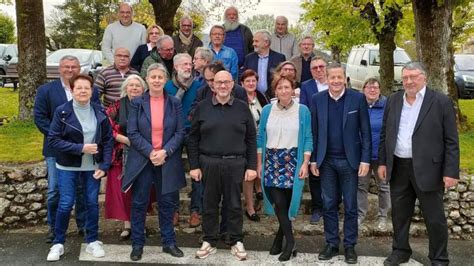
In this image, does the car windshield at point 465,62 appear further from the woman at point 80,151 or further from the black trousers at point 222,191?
the woman at point 80,151

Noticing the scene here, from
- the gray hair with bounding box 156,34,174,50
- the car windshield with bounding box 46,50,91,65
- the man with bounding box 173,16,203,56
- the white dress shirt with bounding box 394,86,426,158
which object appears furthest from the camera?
the car windshield with bounding box 46,50,91,65

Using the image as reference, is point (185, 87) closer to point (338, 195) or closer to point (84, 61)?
point (338, 195)

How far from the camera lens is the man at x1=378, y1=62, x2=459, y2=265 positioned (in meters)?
4.61

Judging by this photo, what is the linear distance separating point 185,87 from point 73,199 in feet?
5.60

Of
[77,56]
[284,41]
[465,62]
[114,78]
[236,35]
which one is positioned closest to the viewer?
[114,78]

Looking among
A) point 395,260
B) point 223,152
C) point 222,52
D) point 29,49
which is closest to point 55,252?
point 223,152

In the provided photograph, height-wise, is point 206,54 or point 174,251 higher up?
point 206,54

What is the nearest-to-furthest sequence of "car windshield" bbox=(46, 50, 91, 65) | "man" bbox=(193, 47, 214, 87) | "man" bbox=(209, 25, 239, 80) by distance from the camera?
"man" bbox=(193, 47, 214, 87) → "man" bbox=(209, 25, 239, 80) → "car windshield" bbox=(46, 50, 91, 65)

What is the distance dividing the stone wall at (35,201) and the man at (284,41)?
9.93 ft

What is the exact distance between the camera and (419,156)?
466 cm

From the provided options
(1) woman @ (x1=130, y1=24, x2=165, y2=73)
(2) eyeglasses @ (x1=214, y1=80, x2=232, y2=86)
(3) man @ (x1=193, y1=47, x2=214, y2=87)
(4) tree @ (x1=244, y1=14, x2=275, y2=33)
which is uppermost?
(4) tree @ (x1=244, y1=14, x2=275, y2=33)

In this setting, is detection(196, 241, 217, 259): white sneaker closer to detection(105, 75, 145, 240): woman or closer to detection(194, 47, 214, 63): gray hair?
detection(105, 75, 145, 240): woman

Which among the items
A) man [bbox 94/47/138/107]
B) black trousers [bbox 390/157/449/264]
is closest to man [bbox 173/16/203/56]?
man [bbox 94/47/138/107]

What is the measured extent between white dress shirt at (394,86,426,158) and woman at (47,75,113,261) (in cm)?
286
